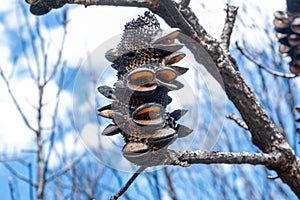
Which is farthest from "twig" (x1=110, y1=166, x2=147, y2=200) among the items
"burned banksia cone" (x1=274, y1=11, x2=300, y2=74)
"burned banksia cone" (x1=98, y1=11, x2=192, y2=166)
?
"burned banksia cone" (x1=274, y1=11, x2=300, y2=74)

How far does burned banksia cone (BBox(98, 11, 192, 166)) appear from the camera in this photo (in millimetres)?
525

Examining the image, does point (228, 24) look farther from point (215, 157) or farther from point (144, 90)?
point (144, 90)

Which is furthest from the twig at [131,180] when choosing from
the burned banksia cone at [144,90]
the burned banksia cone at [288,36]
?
the burned banksia cone at [288,36]

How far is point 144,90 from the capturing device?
51cm

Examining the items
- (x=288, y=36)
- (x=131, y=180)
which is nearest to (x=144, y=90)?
(x=131, y=180)

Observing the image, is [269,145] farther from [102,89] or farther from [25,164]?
[25,164]

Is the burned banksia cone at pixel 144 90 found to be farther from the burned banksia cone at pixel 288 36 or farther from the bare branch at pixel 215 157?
the burned banksia cone at pixel 288 36

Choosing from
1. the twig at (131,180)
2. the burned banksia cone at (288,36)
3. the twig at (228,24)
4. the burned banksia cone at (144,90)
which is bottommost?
the twig at (131,180)

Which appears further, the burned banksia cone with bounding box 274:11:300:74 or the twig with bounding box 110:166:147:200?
the burned banksia cone with bounding box 274:11:300:74

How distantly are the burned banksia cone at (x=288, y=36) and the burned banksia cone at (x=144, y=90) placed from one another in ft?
1.27

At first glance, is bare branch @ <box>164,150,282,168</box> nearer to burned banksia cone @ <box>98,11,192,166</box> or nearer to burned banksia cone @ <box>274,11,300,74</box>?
burned banksia cone @ <box>98,11,192,166</box>

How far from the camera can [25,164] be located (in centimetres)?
251

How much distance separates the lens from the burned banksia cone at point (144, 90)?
525 mm

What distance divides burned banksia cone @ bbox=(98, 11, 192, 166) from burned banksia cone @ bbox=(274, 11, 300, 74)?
388 millimetres
